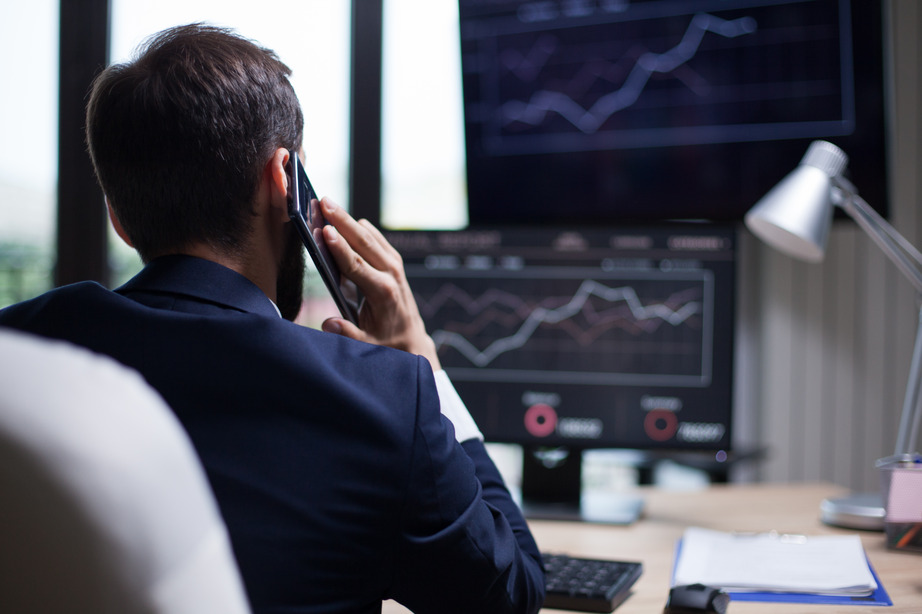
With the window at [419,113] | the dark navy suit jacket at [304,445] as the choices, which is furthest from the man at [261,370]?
the window at [419,113]

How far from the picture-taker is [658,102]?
1813 mm

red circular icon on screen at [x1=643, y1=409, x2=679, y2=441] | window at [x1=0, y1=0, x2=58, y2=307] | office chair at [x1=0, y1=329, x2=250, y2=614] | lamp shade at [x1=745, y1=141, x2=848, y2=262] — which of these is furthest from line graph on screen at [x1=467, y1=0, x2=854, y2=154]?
office chair at [x1=0, y1=329, x2=250, y2=614]

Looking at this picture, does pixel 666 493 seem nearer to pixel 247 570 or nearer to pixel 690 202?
pixel 690 202

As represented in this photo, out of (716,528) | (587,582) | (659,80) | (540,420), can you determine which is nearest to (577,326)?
(540,420)

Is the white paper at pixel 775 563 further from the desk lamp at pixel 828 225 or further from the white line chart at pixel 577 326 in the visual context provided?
the white line chart at pixel 577 326

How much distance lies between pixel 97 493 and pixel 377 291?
602 millimetres

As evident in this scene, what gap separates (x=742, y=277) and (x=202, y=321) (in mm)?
2414

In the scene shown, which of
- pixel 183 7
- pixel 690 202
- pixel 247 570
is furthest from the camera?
pixel 183 7

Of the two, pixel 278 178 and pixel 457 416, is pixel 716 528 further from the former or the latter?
pixel 278 178

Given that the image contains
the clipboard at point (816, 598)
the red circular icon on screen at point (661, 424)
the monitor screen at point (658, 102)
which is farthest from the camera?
the monitor screen at point (658, 102)

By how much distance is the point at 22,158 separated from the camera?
246cm

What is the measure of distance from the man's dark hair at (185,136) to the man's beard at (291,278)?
8 centimetres

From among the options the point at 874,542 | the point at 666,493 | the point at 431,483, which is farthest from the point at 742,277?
the point at 431,483

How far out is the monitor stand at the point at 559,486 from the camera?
5.02 ft
